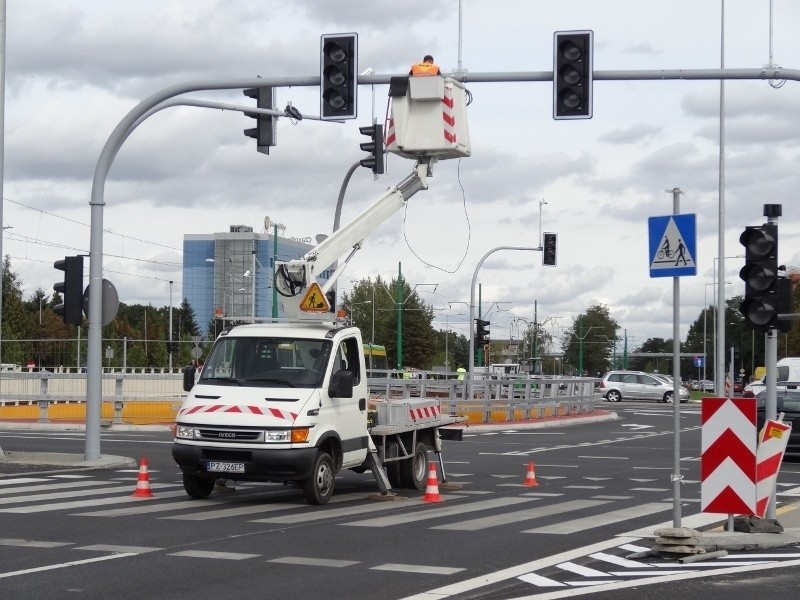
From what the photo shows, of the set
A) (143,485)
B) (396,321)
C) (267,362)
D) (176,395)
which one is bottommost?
(143,485)

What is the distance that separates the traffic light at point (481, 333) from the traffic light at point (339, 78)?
112 ft

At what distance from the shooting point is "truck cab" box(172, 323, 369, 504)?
15.3 meters

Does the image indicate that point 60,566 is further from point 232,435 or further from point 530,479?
point 530,479

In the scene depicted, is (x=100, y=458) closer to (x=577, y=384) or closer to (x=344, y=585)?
(x=344, y=585)

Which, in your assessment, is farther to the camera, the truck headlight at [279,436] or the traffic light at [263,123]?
the traffic light at [263,123]

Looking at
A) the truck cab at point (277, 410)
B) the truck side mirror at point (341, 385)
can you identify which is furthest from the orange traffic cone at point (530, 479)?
the truck side mirror at point (341, 385)

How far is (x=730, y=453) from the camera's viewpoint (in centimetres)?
1242

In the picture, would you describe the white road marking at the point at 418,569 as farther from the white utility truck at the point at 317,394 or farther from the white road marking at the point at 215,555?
the white utility truck at the point at 317,394

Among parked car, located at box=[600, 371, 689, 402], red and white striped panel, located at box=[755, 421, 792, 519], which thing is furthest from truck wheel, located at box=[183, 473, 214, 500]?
parked car, located at box=[600, 371, 689, 402]

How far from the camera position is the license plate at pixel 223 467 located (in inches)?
600

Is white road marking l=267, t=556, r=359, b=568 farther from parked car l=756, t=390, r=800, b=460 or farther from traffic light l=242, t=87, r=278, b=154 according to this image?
parked car l=756, t=390, r=800, b=460

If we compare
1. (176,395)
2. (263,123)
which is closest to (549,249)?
(176,395)

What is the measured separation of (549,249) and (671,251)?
1423 inches

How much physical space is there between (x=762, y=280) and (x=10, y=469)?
12382 millimetres
